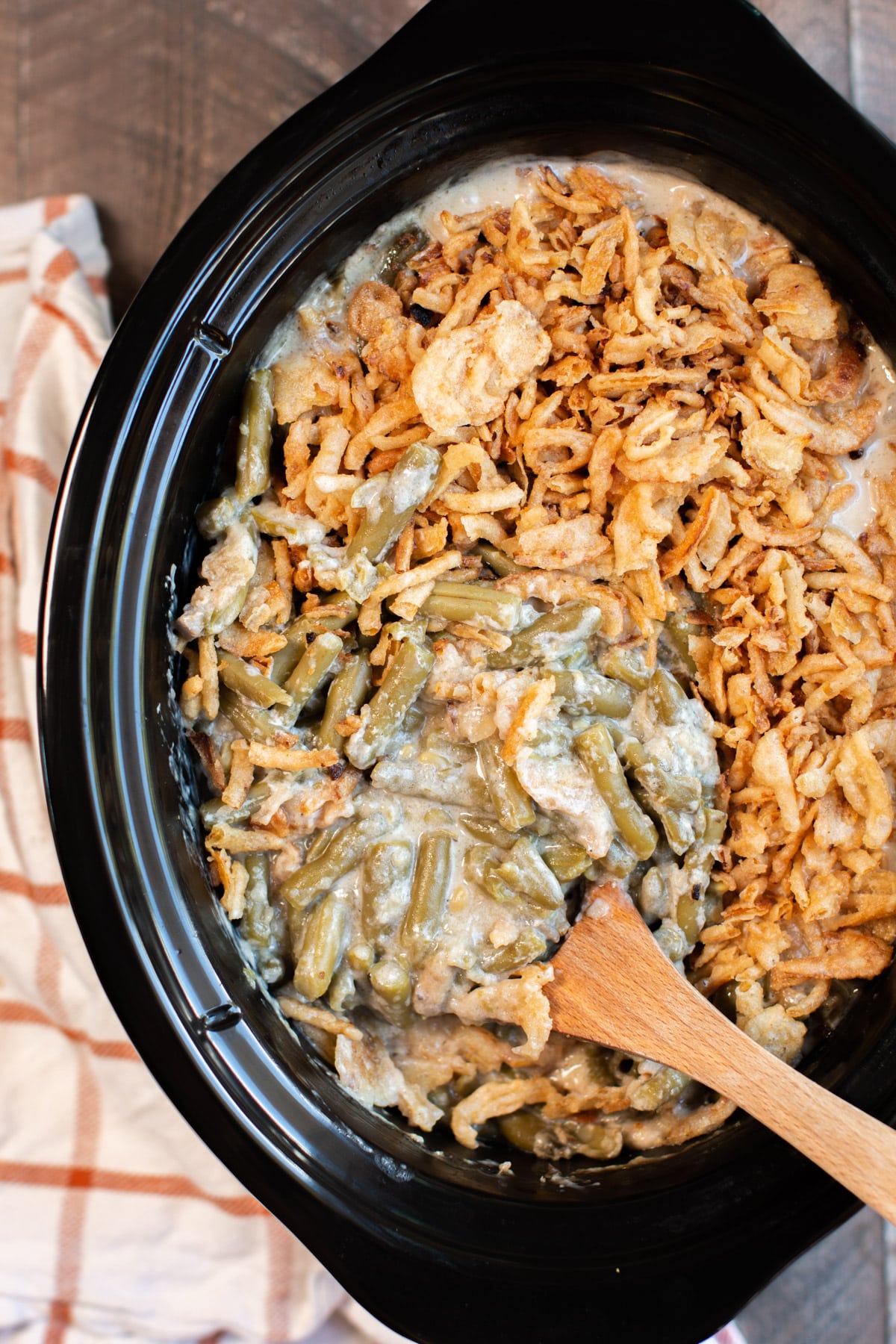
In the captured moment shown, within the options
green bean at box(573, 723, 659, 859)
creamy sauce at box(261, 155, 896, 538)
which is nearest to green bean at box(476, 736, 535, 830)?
green bean at box(573, 723, 659, 859)

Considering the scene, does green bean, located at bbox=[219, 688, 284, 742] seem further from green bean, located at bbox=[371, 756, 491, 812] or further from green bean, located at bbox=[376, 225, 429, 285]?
green bean, located at bbox=[376, 225, 429, 285]

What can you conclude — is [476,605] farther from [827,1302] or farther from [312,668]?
[827,1302]

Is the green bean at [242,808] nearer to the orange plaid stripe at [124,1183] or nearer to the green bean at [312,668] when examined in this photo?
the green bean at [312,668]

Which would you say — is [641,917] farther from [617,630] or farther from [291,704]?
[291,704]

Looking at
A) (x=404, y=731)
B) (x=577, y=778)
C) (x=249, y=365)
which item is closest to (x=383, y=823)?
(x=404, y=731)

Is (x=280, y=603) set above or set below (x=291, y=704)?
above
